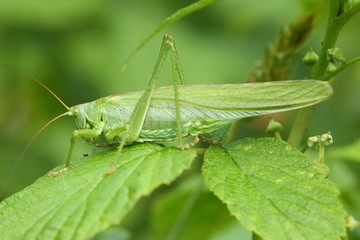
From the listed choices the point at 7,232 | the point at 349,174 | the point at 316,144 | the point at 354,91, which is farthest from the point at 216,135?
the point at 354,91

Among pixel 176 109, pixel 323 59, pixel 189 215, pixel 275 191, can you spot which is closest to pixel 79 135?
Result: pixel 176 109

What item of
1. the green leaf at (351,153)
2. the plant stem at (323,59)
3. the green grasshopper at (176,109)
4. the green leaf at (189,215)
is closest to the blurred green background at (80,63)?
the green leaf at (189,215)

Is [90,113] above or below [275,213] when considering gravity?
above

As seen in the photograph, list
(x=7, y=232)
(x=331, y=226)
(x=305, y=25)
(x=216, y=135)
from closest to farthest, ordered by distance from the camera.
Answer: (x=331, y=226), (x=7, y=232), (x=216, y=135), (x=305, y=25)

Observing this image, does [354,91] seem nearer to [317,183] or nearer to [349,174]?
[349,174]

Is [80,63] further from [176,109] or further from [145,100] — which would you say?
[176,109]

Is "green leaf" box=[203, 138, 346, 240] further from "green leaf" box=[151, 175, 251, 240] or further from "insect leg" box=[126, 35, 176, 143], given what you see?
"green leaf" box=[151, 175, 251, 240]

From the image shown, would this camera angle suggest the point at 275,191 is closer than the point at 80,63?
Yes
